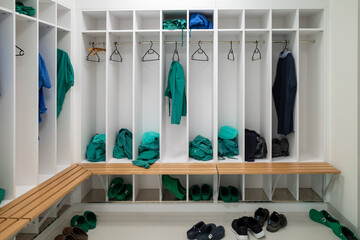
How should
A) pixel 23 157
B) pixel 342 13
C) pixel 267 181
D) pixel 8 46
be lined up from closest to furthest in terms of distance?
pixel 8 46
pixel 23 157
pixel 342 13
pixel 267 181

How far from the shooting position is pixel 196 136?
3.81 meters

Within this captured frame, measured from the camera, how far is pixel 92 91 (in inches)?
145

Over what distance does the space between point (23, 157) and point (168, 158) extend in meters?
1.65

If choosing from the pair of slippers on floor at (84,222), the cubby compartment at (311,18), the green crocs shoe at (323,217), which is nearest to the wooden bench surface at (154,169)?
the pair of slippers on floor at (84,222)

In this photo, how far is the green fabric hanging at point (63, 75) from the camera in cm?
307

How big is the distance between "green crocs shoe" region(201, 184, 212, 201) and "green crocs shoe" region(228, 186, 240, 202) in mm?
260

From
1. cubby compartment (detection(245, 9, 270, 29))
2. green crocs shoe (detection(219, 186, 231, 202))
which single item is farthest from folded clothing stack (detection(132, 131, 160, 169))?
cubby compartment (detection(245, 9, 270, 29))

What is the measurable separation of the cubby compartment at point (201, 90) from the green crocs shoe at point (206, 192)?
2.16ft

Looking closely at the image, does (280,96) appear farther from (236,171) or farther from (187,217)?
(187,217)

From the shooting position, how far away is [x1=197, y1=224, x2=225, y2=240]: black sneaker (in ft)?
8.72

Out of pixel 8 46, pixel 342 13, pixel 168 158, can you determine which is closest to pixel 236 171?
pixel 168 158

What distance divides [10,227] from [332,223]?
115 inches

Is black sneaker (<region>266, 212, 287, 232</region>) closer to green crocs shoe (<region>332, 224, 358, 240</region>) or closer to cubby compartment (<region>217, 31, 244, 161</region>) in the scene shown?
green crocs shoe (<region>332, 224, 358, 240</region>)

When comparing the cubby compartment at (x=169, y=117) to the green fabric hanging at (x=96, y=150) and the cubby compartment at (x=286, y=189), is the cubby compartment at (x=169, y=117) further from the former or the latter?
the cubby compartment at (x=286, y=189)
